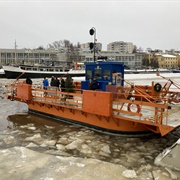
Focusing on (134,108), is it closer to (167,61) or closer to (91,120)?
(91,120)

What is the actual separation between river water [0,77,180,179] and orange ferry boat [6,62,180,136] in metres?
0.53

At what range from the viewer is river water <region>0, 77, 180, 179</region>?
6.81 m

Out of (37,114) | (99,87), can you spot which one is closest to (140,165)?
(99,87)

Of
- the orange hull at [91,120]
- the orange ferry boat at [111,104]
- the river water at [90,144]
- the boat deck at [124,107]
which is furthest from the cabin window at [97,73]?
the river water at [90,144]

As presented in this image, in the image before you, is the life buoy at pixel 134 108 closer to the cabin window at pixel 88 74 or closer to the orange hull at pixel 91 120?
the orange hull at pixel 91 120

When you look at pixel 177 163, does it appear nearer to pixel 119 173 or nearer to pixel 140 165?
pixel 140 165

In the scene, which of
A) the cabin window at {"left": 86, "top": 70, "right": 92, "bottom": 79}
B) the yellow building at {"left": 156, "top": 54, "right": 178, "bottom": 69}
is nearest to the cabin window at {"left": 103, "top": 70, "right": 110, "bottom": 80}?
the cabin window at {"left": 86, "top": 70, "right": 92, "bottom": 79}

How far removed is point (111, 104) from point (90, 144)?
168 cm

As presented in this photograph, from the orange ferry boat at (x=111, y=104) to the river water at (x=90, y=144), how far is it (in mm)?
534

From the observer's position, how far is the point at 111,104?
27.8ft

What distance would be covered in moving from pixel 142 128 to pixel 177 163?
291 centimetres

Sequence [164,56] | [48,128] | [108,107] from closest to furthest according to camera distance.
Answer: [108,107]
[48,128]
[164,56]

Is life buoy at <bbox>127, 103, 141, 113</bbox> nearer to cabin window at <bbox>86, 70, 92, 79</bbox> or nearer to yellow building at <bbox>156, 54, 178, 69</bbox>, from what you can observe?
cabin window at <bbox>86, 70, 92, 79</bbox>

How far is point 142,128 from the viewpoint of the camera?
921 cm
